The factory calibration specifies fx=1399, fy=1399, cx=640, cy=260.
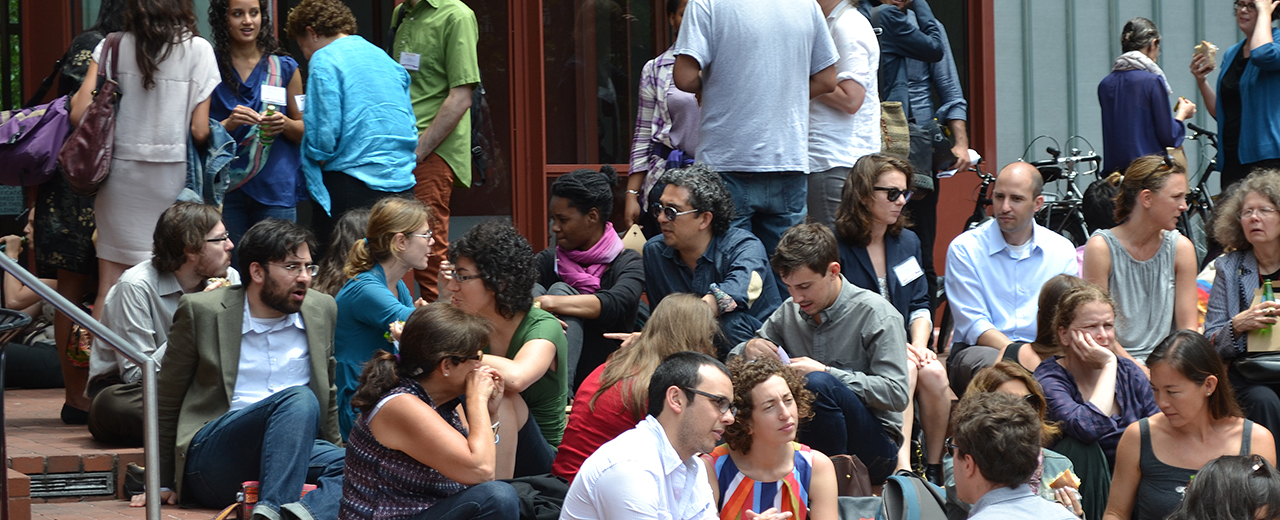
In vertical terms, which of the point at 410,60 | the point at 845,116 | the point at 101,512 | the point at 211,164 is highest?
the point at 410,60

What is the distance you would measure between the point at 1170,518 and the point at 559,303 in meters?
2.74

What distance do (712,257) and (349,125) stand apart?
6.41ft

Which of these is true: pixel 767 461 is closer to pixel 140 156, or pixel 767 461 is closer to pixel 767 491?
pixel 767 491

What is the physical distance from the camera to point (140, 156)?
20.0 ft

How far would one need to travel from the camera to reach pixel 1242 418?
5352 mm

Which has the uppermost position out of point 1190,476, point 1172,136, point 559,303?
point 1172,136

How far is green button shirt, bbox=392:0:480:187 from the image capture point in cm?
727

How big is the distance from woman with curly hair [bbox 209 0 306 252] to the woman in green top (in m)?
1.48

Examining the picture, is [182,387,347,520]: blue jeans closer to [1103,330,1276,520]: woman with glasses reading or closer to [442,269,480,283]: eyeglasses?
[442,269,480,283]: eyeglasses

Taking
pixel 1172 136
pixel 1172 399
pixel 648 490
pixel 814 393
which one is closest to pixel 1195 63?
pixel 1172 136

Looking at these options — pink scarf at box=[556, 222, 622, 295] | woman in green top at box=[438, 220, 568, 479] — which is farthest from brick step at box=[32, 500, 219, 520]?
pink scarf at box=[556, 222, 622, 295]

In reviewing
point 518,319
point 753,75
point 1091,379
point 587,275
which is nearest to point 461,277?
point 518,319

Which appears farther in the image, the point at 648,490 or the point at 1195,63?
the point at 1195,63

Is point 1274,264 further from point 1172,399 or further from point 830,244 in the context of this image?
point 830,244
